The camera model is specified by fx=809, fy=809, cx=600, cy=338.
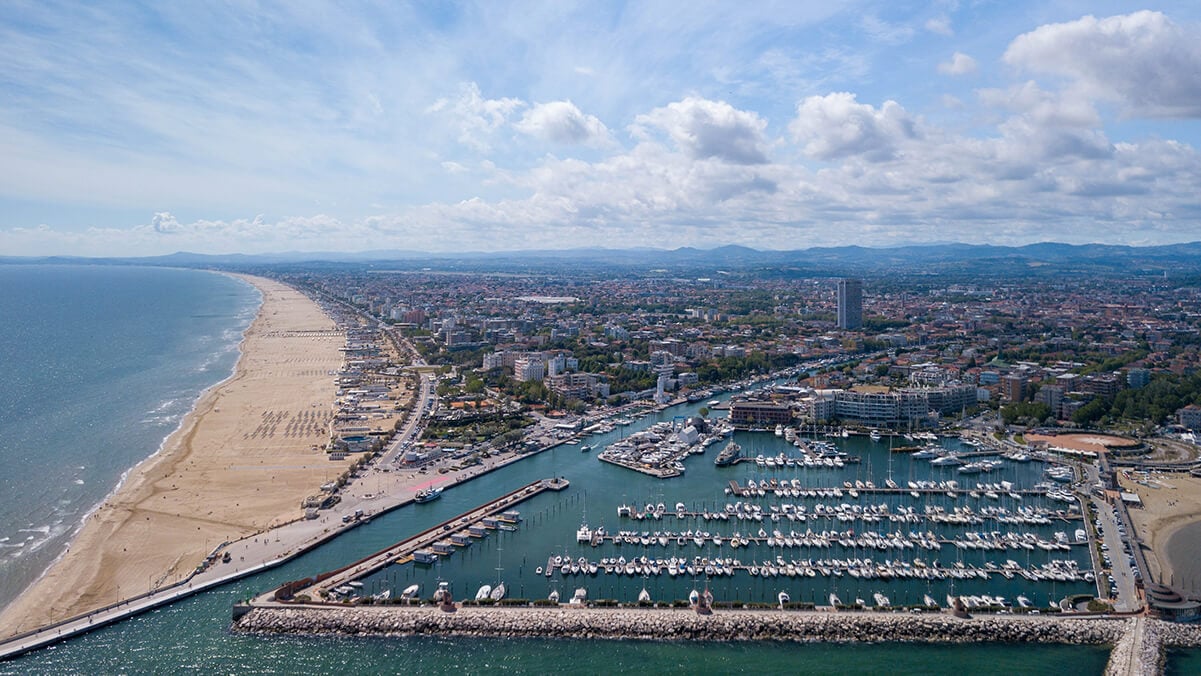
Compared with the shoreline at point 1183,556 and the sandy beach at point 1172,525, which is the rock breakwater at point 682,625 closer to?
the shoreline at point 1183,556

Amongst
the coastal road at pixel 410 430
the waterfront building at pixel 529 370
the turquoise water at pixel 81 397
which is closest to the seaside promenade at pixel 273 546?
the coastal road at pixel 410 430

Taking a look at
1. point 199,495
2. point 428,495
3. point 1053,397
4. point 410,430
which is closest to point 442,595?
point 428,495

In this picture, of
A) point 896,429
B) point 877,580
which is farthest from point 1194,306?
point 877,580

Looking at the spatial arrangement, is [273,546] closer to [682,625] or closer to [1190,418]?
[682,625]

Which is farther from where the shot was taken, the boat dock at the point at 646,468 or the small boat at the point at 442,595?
the boat dock at the point at 646,468

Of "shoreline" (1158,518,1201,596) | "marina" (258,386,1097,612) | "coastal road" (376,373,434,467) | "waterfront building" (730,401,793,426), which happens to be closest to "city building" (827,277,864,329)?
"waterfront building" (730,401,793,426)

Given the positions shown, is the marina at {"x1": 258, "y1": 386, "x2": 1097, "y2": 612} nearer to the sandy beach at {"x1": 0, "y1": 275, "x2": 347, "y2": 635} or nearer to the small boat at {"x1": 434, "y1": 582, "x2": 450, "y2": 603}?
the small boat at {"x1": 434, "y1": 582, "x2": 450, "y2": 603}
